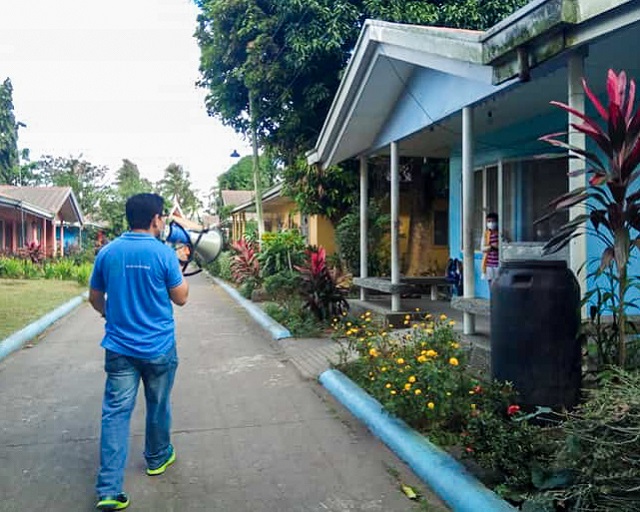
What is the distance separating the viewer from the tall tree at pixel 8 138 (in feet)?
146

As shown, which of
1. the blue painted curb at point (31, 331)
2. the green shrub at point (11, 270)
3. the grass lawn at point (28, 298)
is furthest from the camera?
the green shrub at point (11, 270)

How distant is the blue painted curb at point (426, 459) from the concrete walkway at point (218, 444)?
0.08m

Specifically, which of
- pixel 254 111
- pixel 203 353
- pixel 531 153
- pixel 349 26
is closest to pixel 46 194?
pixel 254 111

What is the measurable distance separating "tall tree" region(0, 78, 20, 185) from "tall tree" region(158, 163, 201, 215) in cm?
2533

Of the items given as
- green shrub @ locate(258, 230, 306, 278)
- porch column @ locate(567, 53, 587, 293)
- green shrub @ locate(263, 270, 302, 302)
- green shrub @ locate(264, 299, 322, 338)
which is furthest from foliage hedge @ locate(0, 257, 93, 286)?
porch column @ locate(567, 53, 587, 293)

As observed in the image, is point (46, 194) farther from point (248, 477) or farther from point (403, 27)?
point (248, 477)

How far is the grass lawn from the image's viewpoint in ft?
36.0

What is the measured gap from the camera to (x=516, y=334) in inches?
167

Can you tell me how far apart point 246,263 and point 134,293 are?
13629 mm

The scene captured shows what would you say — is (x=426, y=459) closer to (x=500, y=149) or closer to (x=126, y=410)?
(x=126, y=410)

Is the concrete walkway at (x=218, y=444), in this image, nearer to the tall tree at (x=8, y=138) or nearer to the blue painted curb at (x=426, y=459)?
the blue painted curb at (x=426, y=459)

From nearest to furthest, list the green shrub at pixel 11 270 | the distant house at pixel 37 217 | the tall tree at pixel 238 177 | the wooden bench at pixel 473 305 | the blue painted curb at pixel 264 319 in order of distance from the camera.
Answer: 1. the wooden bench at pixel 473 305
2. the blue painted curb at pixel 264 319
3. the green shrub at pixel 11 270
4. the distant house at pixel 37 217
5. the tall tree at pixel 238 177

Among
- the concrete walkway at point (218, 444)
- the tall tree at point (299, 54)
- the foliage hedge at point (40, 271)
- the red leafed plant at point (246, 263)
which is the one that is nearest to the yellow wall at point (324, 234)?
the tall tree at point (299, 54)

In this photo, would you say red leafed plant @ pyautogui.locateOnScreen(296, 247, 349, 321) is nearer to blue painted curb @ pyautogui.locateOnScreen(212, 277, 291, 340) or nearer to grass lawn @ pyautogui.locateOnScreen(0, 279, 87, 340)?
blue painted curb @ pyautogui.locateOnScreen(212, 277, 291, 340)
